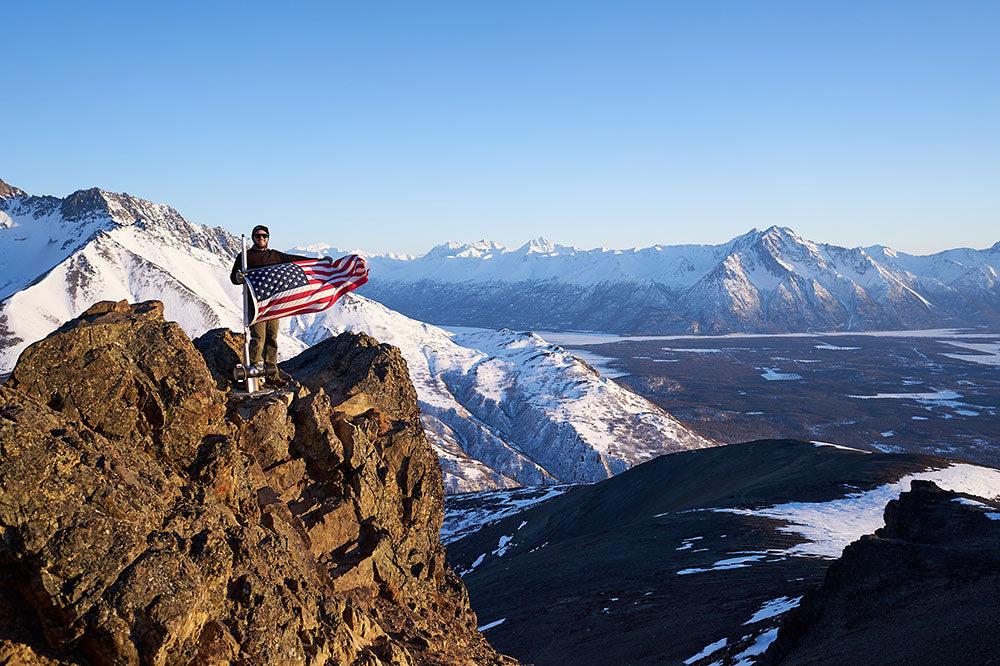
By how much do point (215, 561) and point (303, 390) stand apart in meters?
7.82

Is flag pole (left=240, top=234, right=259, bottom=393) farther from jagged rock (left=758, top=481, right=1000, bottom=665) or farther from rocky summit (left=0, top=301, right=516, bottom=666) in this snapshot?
jagged rock (left=758, top=481, right=1000, bottom=665)

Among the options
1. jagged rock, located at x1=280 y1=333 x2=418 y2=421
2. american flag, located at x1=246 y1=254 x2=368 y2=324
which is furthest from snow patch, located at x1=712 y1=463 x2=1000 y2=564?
american flag, located at x1=246 y1=254 x2=368 y2=324

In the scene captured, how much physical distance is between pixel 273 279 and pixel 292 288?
47 cm

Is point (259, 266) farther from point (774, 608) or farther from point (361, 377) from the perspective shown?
point (774, 608)

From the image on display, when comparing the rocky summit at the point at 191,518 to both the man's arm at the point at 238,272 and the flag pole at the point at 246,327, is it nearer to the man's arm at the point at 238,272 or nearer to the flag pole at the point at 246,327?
the flag pole at the point at 246,327

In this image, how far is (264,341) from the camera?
1634 cm

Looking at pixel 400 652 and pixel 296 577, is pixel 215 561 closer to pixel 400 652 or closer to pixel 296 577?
pixel 296 577

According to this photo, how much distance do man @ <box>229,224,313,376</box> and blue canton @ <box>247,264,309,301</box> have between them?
43 centimetres

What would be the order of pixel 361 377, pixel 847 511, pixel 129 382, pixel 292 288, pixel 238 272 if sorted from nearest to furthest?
pixel 129 382 < pixel 238 272 < pixel 292 288 < pixel 361 377 < pixel 847 511

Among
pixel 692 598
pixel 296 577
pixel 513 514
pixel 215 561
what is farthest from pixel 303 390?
pixel 513 514

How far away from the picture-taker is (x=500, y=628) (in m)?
36.6

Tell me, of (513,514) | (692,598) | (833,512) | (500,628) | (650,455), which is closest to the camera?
(692,598)

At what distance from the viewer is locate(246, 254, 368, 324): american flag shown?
50.8 feet

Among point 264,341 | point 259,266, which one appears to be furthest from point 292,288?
point 264,341
